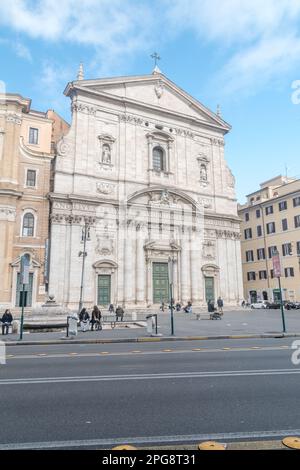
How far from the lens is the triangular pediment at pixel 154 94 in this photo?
3960cm

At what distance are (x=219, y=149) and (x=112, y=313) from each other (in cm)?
2730

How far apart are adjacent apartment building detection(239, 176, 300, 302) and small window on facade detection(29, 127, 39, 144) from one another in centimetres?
3260

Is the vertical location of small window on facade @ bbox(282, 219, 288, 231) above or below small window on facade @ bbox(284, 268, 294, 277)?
above

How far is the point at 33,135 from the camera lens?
39.2 m

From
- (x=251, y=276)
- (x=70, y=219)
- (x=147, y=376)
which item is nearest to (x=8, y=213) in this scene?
(x=70, y=219)

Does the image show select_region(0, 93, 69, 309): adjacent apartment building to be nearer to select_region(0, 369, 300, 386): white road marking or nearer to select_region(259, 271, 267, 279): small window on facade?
select_region(0, 369, 300, 386): white road marking

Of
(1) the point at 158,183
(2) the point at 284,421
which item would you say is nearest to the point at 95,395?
(2) the point at 284,421

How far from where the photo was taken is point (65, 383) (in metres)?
7.25

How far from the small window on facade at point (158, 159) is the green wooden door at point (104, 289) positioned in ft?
49.4

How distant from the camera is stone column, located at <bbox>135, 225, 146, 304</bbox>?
121 feet

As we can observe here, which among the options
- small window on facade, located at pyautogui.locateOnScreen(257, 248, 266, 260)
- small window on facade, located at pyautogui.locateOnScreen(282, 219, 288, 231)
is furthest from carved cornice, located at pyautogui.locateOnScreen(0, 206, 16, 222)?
small window on facade, located at pyautogui.locateOnScreen(257, 248, 266, 260)

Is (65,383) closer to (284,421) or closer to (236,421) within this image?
(236,421)

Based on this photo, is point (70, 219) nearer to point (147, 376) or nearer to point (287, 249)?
point (147, 376)
